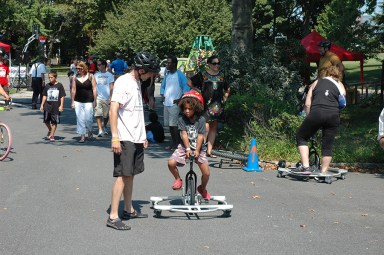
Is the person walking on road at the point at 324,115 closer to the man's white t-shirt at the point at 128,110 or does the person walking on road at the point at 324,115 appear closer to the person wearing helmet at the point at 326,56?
the person wearing helmet at the point at 326,56

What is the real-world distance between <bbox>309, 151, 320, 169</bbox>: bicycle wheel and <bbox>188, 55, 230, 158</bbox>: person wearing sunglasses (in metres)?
1.97

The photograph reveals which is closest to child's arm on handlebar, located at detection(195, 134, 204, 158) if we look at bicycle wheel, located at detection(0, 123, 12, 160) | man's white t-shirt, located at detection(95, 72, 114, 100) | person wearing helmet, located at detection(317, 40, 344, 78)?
person wearing helmet, located at detection(317, 40, 344, 78)

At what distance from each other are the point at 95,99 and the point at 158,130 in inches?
61.8

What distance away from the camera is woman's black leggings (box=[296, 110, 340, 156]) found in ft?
33.7

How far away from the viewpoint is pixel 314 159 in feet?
36.8

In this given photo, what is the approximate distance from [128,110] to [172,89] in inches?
265

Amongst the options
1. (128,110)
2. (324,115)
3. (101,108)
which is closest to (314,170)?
(324,115)

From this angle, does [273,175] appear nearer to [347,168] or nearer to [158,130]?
[347,168]

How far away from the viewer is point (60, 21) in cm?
7800

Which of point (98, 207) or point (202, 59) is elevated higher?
point (202, 59)

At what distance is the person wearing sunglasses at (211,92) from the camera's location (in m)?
12.5

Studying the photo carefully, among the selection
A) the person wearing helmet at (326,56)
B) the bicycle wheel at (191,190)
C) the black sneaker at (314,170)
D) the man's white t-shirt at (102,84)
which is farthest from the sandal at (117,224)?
the man's white t-shirt at (102,84)

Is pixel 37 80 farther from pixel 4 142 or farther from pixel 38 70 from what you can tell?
pixel 4 142

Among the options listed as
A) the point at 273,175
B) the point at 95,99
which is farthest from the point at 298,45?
the point at 273,175
